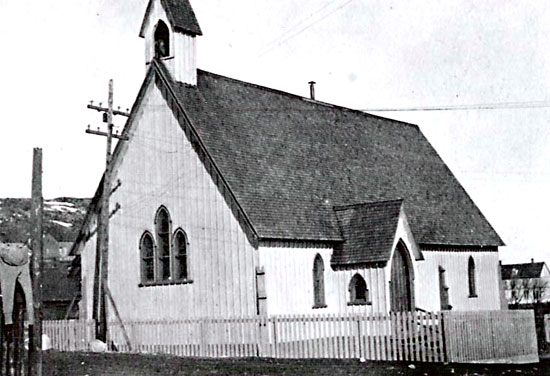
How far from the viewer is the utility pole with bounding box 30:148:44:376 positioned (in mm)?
11695

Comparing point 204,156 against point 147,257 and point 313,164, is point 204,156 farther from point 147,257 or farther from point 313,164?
point 313,164

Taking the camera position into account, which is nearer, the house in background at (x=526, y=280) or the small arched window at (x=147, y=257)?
the small arched window at (x=147, y=257)

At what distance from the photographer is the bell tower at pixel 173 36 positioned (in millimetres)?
31188

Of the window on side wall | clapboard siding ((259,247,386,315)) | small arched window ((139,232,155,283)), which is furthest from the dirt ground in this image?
small arched window ((139,232,155,283))

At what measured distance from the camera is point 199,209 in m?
29.2

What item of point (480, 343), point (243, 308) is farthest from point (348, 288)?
point (480, 343)

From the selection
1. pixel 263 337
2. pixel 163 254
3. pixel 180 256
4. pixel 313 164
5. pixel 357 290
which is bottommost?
pixel 263 337

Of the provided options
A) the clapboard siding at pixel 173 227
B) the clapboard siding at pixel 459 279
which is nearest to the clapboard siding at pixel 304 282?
the clapboard siding at pixel 173 227

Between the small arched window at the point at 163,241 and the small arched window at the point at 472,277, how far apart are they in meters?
15.5

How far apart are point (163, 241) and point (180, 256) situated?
1220mm

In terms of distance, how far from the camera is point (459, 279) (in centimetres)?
3709

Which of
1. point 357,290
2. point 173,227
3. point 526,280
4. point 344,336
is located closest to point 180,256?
point 173,227

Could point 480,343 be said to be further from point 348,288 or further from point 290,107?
point 290,107

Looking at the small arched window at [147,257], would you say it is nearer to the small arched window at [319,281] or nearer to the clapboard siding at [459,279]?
the small arched window at [319,281]
